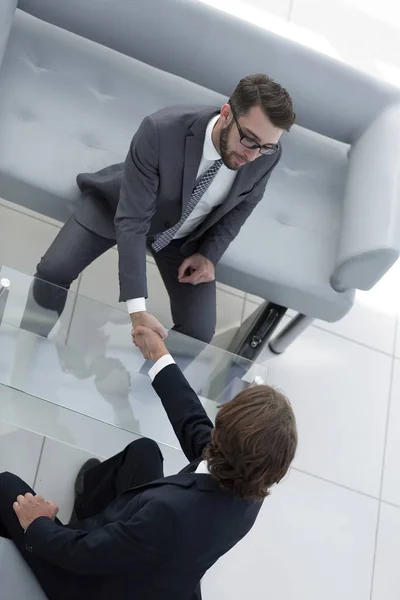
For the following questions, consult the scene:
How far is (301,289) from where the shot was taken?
8.89ft

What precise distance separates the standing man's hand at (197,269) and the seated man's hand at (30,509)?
Answer: 0.94 m

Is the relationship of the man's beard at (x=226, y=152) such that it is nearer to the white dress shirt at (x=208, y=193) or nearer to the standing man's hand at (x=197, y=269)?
the white dress shirt at (x=208, y=193)

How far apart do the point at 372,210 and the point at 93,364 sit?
3.67 ft

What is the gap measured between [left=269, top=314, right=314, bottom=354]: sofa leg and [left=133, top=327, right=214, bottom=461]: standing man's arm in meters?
0.96

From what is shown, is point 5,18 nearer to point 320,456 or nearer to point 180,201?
point 180,201

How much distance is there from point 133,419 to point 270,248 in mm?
896

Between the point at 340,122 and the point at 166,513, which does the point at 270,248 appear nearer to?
the point at 340,122

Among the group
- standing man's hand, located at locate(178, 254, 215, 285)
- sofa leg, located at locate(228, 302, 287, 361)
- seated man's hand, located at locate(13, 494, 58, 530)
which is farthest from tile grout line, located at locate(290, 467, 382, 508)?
seated man's hand, located at locate(13, 494, 58, 530)

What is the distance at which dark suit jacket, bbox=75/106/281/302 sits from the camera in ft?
7.50

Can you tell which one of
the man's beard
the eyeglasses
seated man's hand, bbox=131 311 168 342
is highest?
the eyeglasses

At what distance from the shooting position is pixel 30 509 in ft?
6.36

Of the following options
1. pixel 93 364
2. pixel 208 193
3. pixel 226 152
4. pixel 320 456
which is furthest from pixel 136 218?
pixel 320 456

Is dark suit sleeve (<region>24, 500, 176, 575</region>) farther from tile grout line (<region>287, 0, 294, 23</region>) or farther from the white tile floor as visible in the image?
tile grout line (<region>287, 0, 294, 23</region>)

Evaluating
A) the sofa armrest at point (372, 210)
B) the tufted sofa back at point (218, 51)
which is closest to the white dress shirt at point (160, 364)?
the sofa armrest at point (372, 210)
